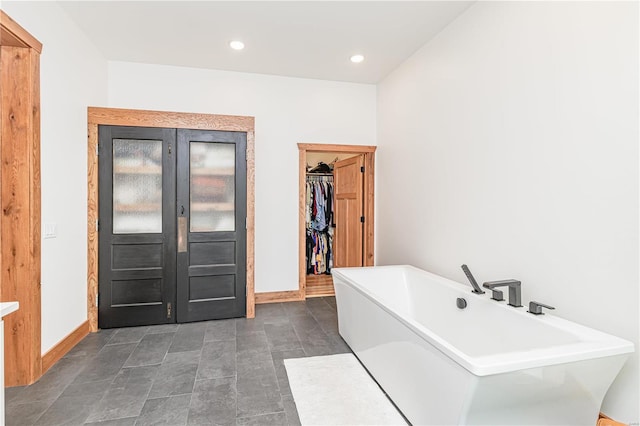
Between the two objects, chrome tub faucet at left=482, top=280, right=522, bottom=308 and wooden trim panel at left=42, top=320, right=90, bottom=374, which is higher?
chrome tub faucet at left=482, top=280, right=522, bottom=308

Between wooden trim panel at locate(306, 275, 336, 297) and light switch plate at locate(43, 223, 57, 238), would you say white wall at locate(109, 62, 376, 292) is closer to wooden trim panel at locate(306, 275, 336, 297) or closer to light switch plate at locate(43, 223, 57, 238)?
wooden trim panel at locate(306, 275, 336, 297)

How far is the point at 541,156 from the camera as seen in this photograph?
2.07 meters

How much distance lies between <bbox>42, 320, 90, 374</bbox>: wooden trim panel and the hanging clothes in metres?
3.35

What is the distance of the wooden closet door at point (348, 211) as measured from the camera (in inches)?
183

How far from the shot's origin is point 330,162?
20.7 ft

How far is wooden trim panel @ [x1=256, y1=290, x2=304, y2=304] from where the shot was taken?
13.7 ft

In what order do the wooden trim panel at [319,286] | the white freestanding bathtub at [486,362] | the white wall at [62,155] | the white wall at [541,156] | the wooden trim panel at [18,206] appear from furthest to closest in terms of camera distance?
the wooden trim panel at [319,286], the white wall at [62,155], the wooden trim panel at [18,206], the white wall at [541,156], the white freestanding bathtub at [486,362]

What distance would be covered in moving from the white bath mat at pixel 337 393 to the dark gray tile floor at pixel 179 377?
9 cm

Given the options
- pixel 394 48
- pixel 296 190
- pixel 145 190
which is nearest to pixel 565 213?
pixel 394 48

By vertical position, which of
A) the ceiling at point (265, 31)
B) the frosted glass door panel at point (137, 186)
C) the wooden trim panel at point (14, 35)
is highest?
the ceiling at point (265, 31)

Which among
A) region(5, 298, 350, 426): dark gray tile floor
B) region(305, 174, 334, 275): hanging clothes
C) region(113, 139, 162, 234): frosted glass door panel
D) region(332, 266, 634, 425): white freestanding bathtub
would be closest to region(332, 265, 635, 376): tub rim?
region(332, 266, 634, 425): white freestanding bathtub

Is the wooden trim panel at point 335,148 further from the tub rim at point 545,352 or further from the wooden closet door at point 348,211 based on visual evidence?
the tub rim at point 545,352

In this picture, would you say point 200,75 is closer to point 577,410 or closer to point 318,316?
point 318,316

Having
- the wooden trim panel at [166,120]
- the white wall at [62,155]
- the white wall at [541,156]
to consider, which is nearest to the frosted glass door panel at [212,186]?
the wooden trim panel at [166,120]
